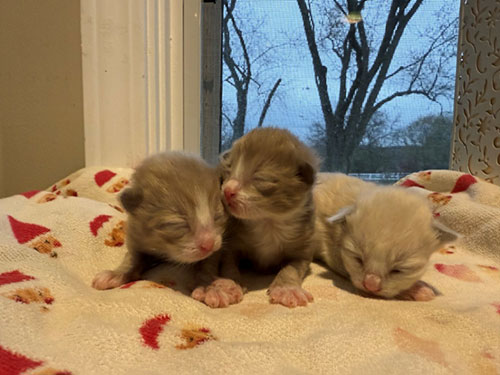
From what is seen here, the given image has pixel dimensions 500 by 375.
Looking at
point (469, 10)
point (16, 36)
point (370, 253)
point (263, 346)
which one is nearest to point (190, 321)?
point (263, 346)

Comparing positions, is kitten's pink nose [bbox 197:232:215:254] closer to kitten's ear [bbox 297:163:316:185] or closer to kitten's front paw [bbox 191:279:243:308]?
kitten's front paw [bbox 191:279:243:308]

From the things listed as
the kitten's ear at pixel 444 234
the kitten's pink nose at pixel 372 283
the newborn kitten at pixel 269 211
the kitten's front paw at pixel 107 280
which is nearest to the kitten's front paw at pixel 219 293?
A: the newborn kitten at pixel 269 211

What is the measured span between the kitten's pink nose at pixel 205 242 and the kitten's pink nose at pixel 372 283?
43 cm

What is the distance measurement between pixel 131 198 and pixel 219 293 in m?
0.35

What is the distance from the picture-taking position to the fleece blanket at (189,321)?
0.76 m

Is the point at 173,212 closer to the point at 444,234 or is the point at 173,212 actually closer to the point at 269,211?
the point at 269,211

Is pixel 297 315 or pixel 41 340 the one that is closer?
pixel 41 340

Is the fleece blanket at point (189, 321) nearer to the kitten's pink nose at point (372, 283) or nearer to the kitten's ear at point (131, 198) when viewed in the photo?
the kitten's pink nose at point (372, 283)

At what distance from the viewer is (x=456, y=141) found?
7.02 feet

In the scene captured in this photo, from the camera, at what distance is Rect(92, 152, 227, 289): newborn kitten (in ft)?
3.61

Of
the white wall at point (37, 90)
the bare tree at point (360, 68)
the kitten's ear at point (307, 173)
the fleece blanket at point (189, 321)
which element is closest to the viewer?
the fleece blanket at point (189, 321)

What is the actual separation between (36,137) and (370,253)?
1.47 m

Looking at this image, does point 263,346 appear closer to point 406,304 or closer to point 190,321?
point 190,321

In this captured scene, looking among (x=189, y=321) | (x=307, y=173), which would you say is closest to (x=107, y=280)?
(x=189, y=321)
